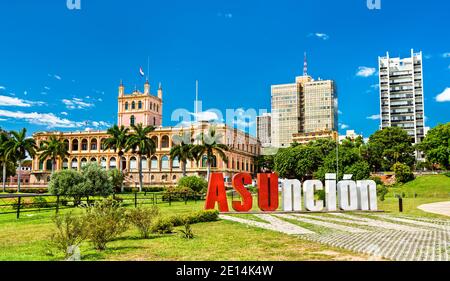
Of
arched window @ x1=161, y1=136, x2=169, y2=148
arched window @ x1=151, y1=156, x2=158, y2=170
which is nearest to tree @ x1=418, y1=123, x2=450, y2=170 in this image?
arched window @ x1=161, y1=136, x2=169, y2=148

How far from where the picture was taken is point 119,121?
225ft

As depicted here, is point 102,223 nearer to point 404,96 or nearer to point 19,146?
point 19,146

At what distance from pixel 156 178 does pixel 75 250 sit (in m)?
58.4

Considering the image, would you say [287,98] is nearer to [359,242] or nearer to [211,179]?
[211,179]

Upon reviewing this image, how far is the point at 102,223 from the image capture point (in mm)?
7230

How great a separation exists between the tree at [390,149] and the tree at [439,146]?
19.2ft

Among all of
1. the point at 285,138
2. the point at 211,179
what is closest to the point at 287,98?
the point at 285,138

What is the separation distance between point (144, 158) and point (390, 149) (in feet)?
122

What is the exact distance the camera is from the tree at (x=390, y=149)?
58062 mm

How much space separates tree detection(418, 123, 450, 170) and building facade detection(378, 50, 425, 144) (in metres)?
27.3

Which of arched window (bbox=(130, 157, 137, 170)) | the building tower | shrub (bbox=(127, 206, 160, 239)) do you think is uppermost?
the building tower

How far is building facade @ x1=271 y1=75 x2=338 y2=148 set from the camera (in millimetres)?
100481

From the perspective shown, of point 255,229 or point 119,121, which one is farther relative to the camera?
point 119,121

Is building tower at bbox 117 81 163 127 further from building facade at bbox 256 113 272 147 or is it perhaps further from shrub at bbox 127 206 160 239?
shrub at bbox 127 206 160 239
